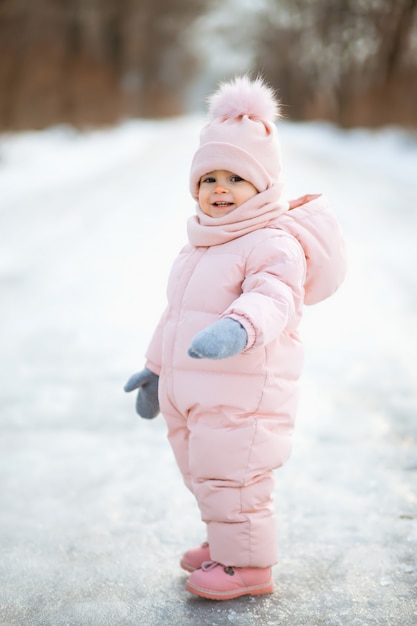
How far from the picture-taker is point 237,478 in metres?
1.99

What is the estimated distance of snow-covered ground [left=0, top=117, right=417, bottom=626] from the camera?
2033 millimetres

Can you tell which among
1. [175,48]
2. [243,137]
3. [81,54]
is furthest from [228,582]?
[175,48]

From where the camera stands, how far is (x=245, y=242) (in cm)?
201

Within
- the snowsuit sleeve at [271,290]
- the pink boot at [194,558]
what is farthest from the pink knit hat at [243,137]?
the pink boot at [194,558]

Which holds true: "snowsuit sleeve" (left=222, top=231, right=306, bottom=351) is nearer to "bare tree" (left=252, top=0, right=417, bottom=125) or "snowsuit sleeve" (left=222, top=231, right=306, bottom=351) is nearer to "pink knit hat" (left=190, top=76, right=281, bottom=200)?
"pink knit hat" (left=190, top=76, right=281, bottom=200)

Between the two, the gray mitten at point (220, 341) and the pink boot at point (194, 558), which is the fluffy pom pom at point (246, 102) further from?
the pink boot at point (194, 558)

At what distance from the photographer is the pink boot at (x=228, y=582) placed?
202 centimetres

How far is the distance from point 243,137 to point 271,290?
409 mm

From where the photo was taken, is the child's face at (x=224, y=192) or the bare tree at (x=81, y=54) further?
the bare tree at (x=81, y=54)

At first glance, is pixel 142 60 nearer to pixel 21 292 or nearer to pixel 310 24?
pixel 310 24

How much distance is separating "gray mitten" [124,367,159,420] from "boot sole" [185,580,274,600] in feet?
1.50

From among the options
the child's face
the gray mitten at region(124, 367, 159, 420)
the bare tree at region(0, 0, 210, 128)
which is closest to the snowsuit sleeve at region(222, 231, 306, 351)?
the child's face

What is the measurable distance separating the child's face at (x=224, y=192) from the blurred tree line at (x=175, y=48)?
39.8 ft

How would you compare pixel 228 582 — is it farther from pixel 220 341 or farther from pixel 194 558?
pixel 220 341
